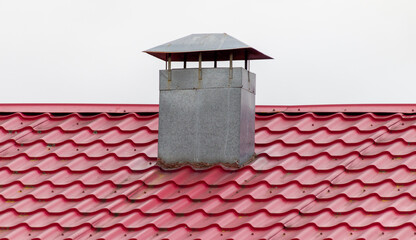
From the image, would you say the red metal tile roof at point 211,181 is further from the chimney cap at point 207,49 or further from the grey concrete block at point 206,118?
the chimney cap at point 207,49

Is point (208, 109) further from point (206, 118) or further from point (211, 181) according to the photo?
point (211, 181)

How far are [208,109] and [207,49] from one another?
76 cm

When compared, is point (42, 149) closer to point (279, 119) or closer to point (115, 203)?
point (115, 203)

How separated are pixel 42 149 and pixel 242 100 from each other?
2.70 meters

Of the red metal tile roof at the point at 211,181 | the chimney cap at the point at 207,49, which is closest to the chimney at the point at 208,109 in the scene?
the chimney cap at the point at 207,49

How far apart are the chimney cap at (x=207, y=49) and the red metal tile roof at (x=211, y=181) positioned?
100 centimetres

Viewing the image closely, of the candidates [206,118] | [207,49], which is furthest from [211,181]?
[207,49]

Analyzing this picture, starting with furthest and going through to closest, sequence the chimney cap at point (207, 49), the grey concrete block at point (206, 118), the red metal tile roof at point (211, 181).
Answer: the chimney cap at point (207, 49)
the grey concrete block at point (206, 118)
the red metal tile roof at point (211, 181)

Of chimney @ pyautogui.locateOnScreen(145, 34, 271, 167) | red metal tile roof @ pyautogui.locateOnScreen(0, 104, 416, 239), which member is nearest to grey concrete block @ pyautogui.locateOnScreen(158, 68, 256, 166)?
chimney @ pyautogui.locateOnScreen(145, 34, 271, 167)

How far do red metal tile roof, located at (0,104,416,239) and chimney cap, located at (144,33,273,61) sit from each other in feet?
3.28

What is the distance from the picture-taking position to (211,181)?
13805 millimetres

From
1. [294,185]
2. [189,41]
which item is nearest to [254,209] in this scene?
[294,185]

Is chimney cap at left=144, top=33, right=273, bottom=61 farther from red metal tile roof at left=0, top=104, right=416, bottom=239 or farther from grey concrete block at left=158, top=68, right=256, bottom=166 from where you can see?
red metal tile roof at left=0, top=104, right=416, bottom=239

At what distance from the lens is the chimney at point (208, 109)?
14109 mm
